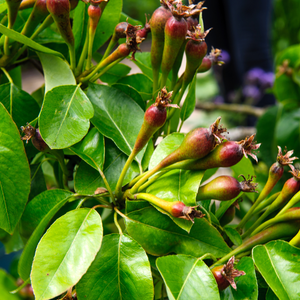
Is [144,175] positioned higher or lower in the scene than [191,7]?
lower

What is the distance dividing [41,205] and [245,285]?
0.24 meters

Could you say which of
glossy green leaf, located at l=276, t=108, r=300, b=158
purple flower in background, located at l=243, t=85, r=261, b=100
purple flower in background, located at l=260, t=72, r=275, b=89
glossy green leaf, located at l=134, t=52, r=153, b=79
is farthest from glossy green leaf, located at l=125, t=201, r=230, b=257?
purple flower in background, located at l=243, t=85, r=261, b=100

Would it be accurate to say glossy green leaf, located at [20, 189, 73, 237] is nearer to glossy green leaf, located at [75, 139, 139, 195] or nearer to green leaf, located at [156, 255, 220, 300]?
glossy green leaf, located at [75, 139, 139, 195]

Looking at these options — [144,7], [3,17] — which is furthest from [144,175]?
[144,7]

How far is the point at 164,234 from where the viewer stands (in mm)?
340

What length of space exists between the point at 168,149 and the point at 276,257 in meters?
0.16

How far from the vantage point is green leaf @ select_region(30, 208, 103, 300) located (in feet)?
0.96

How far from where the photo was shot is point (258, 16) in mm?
2006

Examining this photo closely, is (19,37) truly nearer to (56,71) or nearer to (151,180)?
(56,71)

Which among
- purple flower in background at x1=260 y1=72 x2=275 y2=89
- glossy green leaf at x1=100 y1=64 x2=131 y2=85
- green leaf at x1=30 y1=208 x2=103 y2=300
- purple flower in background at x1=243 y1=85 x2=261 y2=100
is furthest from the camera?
purple flower in background at x1=243 y1=85 x2=261 y2=100

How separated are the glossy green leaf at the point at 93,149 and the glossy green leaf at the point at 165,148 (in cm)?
6

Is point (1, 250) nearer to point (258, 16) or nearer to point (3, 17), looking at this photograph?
point (3, 17)

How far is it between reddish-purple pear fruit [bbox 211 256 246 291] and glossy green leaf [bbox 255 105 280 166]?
96cm

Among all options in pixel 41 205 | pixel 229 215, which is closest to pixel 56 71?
pixel 41 205
